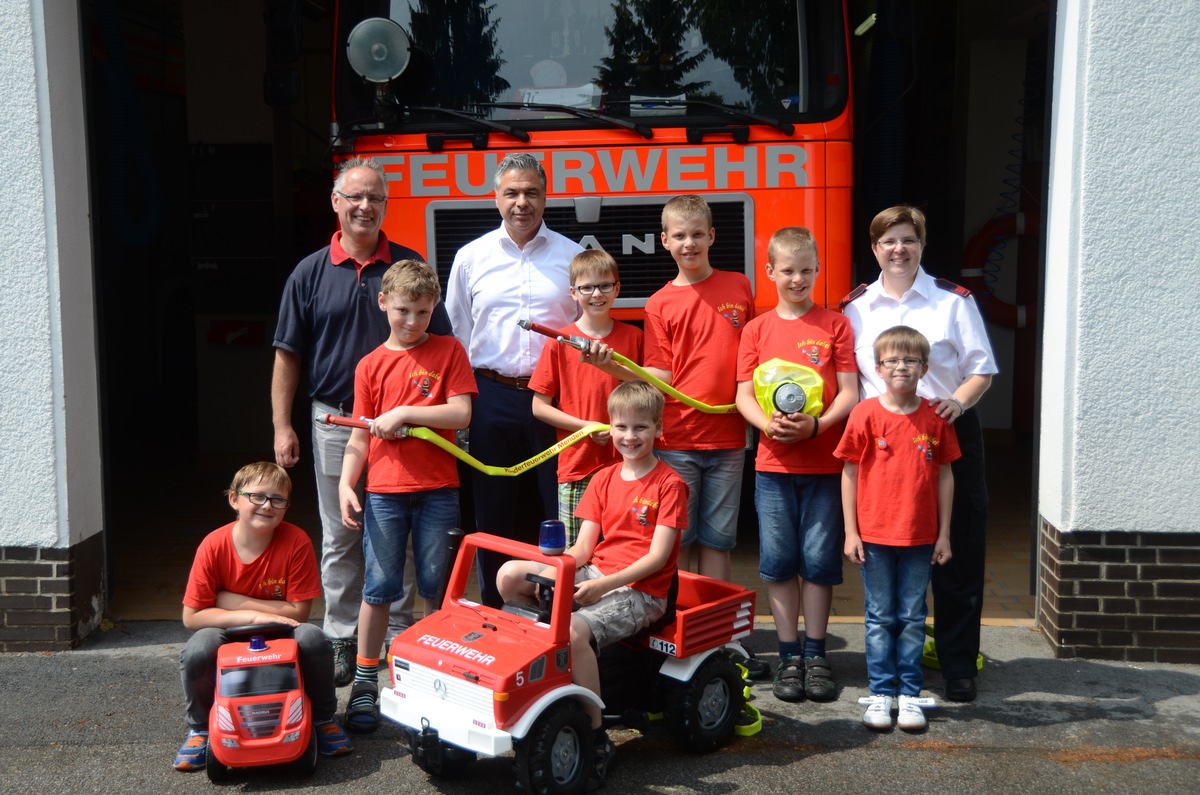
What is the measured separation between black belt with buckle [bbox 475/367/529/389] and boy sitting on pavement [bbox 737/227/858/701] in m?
0.87

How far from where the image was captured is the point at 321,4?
35.4 feet

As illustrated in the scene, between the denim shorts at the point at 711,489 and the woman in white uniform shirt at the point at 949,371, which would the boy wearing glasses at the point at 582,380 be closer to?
the denim shorts at the point at 711,489

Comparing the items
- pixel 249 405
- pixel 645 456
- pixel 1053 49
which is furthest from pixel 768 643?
pixel 249 405

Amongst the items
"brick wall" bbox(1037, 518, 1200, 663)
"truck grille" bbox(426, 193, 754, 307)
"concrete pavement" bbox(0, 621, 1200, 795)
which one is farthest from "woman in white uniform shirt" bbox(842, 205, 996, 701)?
"truck grille" bbox(426, 193, 754, 307)

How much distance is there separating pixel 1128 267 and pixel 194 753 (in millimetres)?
3756

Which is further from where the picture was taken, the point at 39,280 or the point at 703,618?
the point at 39,280

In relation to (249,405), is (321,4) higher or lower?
higher

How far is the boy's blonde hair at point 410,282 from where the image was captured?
425 cm

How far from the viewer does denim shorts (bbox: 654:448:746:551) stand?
4.66 metres

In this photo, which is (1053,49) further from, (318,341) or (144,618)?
(144,618)

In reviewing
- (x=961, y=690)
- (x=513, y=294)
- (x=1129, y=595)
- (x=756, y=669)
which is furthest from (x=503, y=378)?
(x=1129, y=595)

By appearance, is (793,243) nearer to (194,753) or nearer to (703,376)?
(703,376)

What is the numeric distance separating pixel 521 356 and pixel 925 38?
6.97 metres

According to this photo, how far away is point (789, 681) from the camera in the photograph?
4535 millimetres
